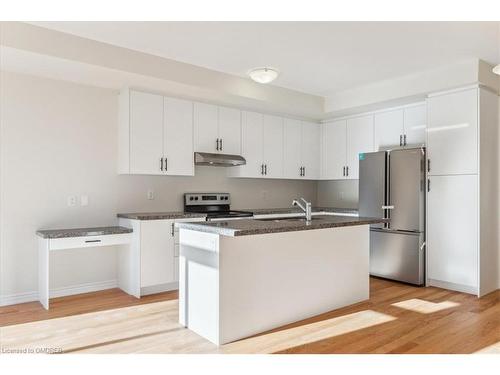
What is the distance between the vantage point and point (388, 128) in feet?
17.2

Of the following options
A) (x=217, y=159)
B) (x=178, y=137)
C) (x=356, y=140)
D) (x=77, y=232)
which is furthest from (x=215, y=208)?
(x=356, y=140)

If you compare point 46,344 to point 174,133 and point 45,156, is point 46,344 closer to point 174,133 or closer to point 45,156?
point 45,156

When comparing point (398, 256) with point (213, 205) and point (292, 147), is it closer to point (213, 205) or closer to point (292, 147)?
point (292, 147)

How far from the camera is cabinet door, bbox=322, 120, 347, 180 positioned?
5.83 metres

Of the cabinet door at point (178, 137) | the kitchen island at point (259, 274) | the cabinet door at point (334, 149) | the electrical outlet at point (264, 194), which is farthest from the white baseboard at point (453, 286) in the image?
the cabinet door at point (178, 137)

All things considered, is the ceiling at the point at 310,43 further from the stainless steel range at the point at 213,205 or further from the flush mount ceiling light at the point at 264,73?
the stainless steel range at the point at 213,205

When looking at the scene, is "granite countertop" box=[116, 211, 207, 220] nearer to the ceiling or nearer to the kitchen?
the kitchen

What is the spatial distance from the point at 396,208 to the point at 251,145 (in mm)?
2024

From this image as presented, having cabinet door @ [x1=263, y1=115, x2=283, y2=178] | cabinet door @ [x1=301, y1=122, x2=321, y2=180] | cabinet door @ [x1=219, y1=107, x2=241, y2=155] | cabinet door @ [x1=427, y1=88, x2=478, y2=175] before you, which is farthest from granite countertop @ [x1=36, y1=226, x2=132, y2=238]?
cabinet door @ [x1=427, y1=88, x2=478, y2=175]

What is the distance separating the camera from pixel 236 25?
3.12m

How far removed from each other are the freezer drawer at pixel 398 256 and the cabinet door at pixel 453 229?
12 centimetres

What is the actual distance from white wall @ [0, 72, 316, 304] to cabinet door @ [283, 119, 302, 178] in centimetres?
187

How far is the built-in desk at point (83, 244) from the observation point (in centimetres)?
361

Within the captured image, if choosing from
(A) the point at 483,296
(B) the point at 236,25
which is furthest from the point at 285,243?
(A) the point at 483,296
